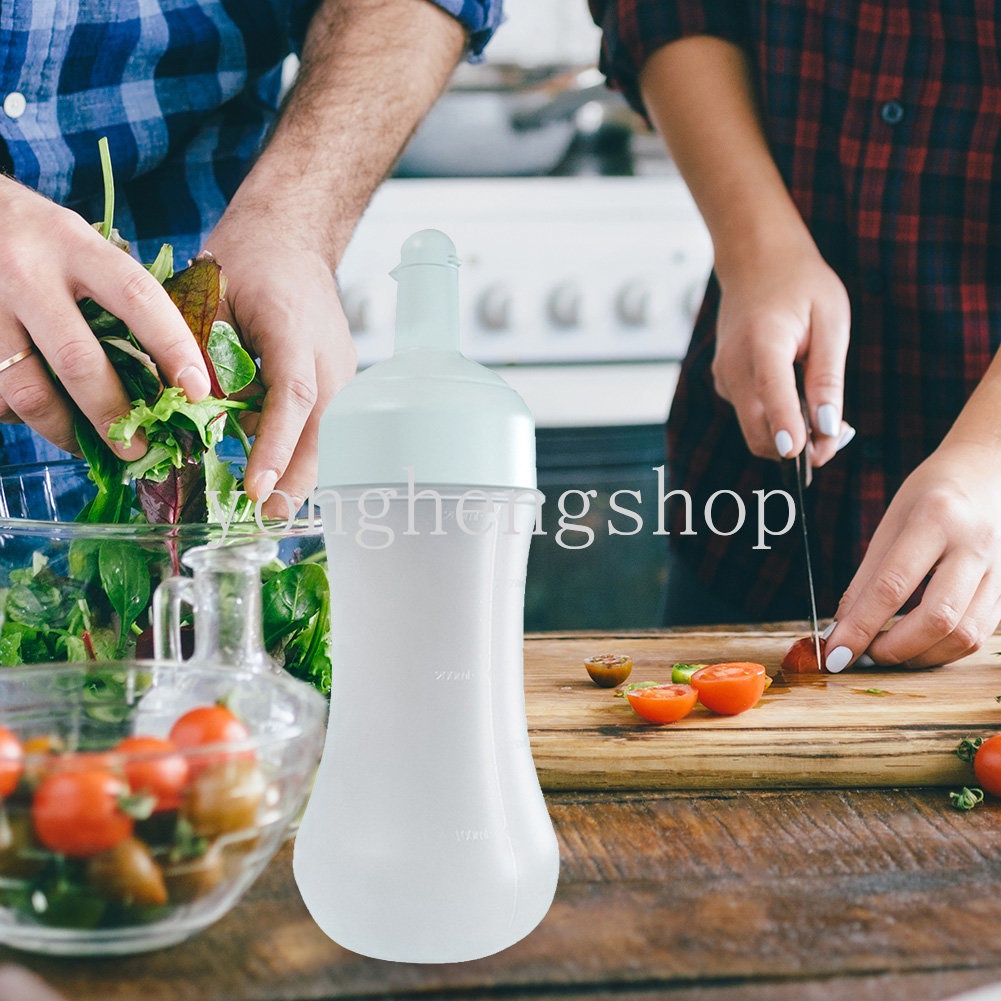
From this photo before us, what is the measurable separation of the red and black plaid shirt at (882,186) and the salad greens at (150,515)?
2.92 feet

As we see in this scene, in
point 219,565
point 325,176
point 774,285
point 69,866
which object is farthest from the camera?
point 774,285

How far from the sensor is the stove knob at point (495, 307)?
2225 mm

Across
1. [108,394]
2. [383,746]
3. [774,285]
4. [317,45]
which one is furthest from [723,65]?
[383,746]

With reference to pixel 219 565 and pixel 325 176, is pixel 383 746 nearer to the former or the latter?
pixel 219 565

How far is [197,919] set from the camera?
1.62 feet

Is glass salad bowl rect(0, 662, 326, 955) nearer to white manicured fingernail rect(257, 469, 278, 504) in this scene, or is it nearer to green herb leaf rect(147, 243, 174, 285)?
white manicured fingernail rect(257, 469, 278, 504)

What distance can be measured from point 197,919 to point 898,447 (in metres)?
1.14

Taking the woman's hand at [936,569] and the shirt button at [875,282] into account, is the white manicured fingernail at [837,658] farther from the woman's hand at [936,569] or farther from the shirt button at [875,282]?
the shirt button at [875,282]

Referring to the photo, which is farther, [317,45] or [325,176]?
[317,45]

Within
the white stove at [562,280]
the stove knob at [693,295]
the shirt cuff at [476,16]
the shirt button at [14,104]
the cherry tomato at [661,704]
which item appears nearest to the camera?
Result: the cherry tomato at [661,704]

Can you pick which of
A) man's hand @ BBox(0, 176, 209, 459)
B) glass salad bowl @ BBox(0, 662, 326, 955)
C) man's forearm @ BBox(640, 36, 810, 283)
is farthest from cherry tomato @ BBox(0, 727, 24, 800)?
man's forearm @ BBox(640, 36, 810, 283)

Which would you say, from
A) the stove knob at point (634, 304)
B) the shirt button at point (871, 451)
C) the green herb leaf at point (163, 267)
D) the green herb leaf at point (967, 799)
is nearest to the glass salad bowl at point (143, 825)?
the green herb leaf at point (163, 267)

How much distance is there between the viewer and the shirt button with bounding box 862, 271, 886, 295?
1.37 metres

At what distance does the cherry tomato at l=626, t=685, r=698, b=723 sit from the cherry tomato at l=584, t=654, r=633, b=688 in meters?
0.11
